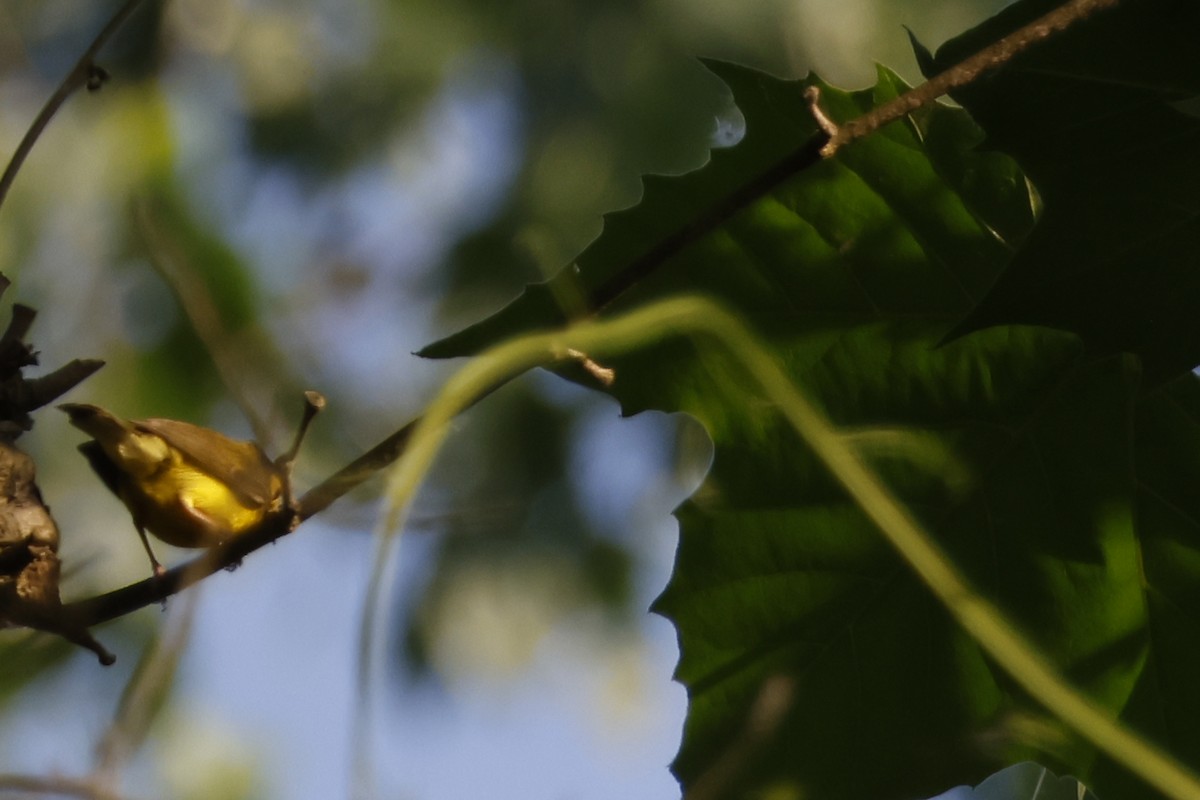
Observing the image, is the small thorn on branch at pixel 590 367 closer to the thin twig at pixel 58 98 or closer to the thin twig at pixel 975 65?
the thin twig at pixel 975 65

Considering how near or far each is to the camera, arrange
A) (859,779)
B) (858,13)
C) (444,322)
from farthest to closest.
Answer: (444,322), (858,13), (859,779)

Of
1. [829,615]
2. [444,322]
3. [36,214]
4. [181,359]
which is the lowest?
[444,322]

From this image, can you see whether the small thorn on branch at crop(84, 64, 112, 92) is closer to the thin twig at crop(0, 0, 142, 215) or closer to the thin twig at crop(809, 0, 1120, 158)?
the thin twig at crop(0, 0, 142, 215)

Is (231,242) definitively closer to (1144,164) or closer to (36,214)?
(36,214)

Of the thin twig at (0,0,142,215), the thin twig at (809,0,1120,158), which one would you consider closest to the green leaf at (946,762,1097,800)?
the thin twig at (809,0,1120,158)

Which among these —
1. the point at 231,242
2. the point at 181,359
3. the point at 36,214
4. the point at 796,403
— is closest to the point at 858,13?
the point at 231,242

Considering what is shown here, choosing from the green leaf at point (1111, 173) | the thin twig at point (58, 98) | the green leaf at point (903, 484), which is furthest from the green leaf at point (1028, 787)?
the thin twig at point (58, 98)

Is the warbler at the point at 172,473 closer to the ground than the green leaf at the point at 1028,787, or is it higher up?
higher up
